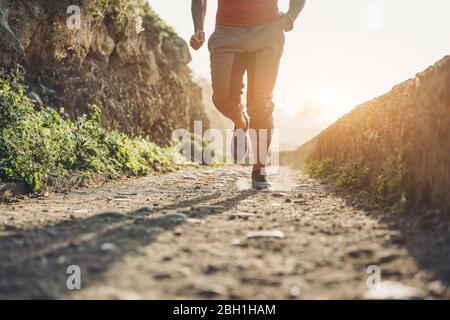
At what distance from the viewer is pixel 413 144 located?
295cm

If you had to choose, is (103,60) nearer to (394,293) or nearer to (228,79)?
(228,79)

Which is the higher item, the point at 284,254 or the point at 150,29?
the point at 150,29

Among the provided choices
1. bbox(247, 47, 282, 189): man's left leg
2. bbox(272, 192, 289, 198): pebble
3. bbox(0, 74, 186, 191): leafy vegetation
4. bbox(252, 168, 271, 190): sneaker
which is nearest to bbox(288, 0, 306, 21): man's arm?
bbox(247, 47, 282, 189): man's left leg

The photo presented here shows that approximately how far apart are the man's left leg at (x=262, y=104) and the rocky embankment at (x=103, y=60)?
3.23 meters

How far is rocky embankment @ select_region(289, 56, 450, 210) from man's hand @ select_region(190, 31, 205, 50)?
6.32 feet

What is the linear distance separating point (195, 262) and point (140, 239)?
1.41 ft

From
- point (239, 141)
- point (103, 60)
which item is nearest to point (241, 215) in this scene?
point (239, 141)

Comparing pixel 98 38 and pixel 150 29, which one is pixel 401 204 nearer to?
pixel 98 38

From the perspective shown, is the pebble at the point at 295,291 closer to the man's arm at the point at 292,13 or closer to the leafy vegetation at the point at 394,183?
the leafy vegetation at the point at 394,183

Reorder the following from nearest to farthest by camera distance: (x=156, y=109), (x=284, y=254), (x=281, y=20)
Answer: (x=284, y=254) < (x=281, y=20) < (x=156, y=109)

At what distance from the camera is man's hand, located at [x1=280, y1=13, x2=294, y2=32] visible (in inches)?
190

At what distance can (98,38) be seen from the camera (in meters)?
8.87

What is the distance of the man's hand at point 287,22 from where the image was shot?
4.83m
